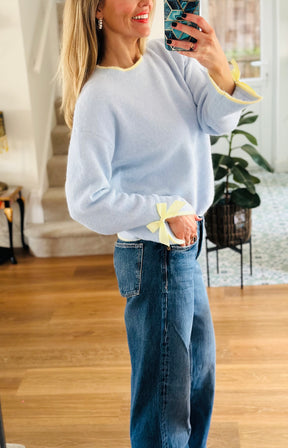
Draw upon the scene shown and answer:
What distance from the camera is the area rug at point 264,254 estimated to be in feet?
11.5

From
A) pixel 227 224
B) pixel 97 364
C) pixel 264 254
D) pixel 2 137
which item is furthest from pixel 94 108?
pixel 2 137

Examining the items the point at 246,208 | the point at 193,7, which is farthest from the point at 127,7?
the point at 246,208

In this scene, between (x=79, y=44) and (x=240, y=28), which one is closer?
(x=79, y=44)

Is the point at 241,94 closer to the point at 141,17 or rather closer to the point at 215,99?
the point at 215,99

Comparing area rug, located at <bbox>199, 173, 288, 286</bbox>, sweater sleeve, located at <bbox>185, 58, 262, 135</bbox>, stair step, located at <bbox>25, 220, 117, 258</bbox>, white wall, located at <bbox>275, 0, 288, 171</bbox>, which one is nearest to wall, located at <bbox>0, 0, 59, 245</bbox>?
stair step, located at <bbox>25, 220, 117, 258</bbox>

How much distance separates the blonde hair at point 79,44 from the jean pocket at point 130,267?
0.39 meters

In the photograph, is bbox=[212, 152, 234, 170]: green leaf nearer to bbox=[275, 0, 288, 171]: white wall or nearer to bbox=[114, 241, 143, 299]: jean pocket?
bbox=[114, 241, 143, 299]: jean pocket

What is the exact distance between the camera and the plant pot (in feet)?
10.6

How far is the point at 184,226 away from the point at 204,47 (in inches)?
16.1

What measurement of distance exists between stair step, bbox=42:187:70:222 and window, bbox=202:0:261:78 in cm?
259

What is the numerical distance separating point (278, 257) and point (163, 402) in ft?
8.11

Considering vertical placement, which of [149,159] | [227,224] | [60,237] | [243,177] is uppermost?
[149,159]

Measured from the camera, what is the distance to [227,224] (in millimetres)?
3266

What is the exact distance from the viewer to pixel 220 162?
10.3 feet
